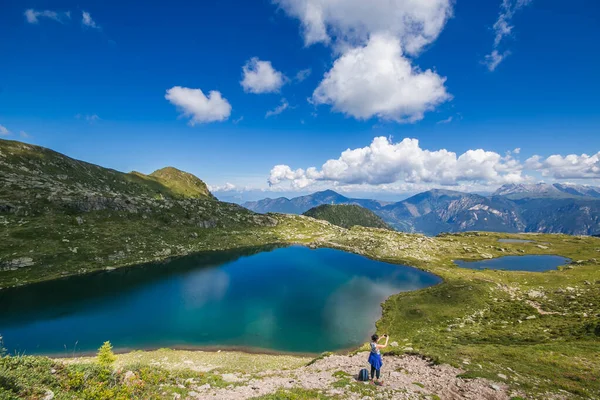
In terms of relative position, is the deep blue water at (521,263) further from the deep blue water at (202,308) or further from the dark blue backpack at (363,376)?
the dark blue backpack at (363,376)

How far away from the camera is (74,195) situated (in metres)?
120

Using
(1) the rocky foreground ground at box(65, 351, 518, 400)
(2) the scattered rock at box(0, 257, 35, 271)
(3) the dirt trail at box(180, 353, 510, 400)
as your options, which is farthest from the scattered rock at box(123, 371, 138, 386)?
(2) the scattered rock at box(0, 257, 35, 271)

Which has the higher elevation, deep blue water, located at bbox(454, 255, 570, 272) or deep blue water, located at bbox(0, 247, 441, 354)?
deep blue water, located at bbox(0, 247, 441, 354)

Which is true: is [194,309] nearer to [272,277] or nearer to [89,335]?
[89,335]

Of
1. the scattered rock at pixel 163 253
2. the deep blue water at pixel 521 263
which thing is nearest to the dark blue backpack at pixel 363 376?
the scattered rock at pixel 163 253

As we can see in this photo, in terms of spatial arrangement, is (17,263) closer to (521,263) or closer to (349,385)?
(349,385)

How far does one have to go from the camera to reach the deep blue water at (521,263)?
11269 cm

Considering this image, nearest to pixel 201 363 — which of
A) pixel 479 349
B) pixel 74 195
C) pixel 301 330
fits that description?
pixel 301 330

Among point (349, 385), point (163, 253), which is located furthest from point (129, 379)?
point (163, 253)

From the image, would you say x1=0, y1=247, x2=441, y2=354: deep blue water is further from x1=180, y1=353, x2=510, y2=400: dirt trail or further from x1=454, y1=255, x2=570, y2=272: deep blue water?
x1=454, y1=255, x2=570, y2=272: deep blue water

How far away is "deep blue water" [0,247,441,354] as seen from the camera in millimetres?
46875

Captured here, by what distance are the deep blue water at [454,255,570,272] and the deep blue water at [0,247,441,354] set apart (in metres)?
38.8

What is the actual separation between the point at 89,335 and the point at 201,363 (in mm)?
29144

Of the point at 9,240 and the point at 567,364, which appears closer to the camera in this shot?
the point at 567,364
